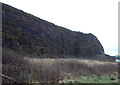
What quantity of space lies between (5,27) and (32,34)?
6.65 meters

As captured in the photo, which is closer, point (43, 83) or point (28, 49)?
point (43, 83)

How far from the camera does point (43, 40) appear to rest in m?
33.8

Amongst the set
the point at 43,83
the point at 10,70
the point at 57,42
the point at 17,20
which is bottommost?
the point at 43,83

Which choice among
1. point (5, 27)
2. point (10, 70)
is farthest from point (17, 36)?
point (10, 70)

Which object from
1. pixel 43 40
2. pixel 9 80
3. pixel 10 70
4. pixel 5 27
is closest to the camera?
pixel 9 80

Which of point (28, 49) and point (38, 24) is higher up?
point (38, 24)

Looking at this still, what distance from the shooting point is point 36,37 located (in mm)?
31938

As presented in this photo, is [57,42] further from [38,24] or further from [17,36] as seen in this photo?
[17,36]

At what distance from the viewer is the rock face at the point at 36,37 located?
25.5 metres

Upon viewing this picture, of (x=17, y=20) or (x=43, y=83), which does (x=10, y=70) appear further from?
(x=17, y=20)

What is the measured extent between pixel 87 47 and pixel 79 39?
3.61 meters

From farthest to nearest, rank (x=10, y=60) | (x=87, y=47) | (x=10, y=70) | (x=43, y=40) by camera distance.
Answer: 1. (x=87, y=47)
2. (x=43, y=40)
3. (x=10, y=60)
4. (x=10, y=70)

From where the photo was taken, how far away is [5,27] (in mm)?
25797

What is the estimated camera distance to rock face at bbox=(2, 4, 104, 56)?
83.8 ft
